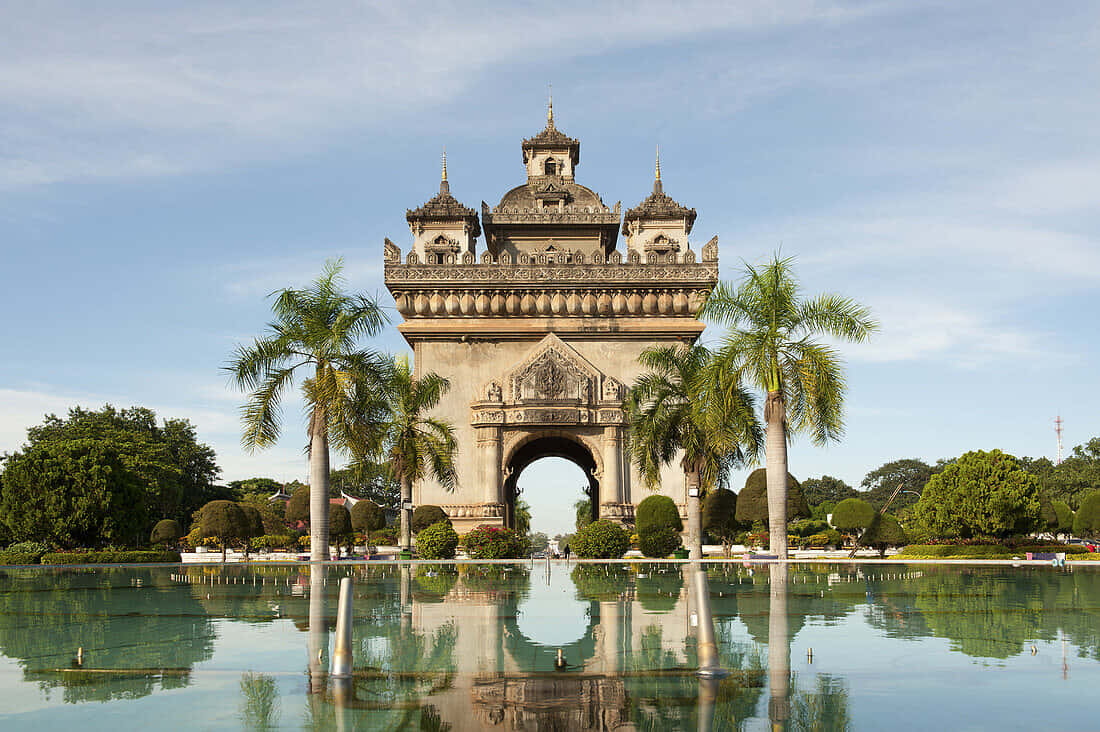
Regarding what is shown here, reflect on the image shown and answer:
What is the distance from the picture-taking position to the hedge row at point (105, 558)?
3391cm

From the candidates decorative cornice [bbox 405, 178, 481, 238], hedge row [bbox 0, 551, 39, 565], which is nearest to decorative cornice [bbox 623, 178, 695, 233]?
decorative cornice [bbox 405, 178, 481, 238]

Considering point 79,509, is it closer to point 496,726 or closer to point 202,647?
point 202,647

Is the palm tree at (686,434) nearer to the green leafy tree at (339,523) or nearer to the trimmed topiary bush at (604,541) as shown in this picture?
the trimmed topiary bush at (604,541)

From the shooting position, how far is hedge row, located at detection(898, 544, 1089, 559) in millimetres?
30922

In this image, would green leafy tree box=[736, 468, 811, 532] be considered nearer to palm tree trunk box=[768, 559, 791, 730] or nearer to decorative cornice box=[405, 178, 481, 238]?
decorative cornice box=[405, 178, 481, 238]

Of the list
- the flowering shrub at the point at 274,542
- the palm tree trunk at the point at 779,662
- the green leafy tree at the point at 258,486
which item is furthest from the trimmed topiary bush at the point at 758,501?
the green leafy tree at the point at 258,486

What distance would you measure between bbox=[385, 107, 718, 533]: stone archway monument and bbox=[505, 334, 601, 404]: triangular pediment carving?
42mm

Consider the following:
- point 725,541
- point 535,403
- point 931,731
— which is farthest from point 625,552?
point 931,731

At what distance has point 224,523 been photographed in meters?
39.0

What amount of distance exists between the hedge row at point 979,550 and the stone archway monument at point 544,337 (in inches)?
399

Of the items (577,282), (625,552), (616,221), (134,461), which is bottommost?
(625,552)

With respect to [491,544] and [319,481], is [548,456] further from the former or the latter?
[319,481]

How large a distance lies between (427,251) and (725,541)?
1868 cm

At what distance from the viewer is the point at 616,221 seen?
46.8m
